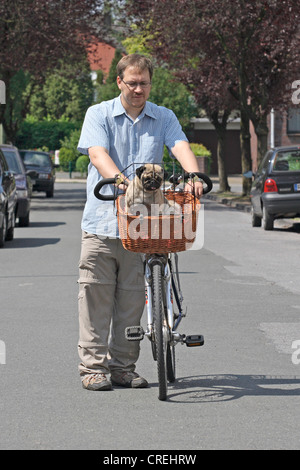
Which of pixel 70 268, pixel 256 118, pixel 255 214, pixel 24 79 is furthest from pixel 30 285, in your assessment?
pixel 24 79

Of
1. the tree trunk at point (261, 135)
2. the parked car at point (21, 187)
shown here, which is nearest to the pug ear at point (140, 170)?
the parked car at point (21, 187)

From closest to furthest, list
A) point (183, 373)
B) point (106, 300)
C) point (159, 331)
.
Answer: point (159, 331) < point (106, 300) < point (183, 373)

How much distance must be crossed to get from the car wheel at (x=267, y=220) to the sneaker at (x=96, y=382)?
49.5ft

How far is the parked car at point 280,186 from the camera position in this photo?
69.1 feet

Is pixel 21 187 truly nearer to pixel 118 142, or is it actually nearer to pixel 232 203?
pixel 232 203

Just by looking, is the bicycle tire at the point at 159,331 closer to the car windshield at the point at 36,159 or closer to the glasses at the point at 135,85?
the glasses at the point at 135,85

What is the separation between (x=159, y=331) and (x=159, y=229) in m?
0.60

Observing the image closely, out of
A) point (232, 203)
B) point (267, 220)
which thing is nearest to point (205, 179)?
point (267, 220)

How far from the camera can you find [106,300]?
6633 millimetres

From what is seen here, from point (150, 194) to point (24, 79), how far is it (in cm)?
3784

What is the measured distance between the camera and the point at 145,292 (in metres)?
6.69

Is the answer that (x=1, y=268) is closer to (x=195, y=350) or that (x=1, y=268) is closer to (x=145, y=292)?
(x=195, y=350)

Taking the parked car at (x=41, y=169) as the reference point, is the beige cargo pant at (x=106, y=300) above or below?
above

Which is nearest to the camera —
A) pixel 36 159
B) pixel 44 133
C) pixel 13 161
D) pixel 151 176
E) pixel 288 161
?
pixel 151 176
